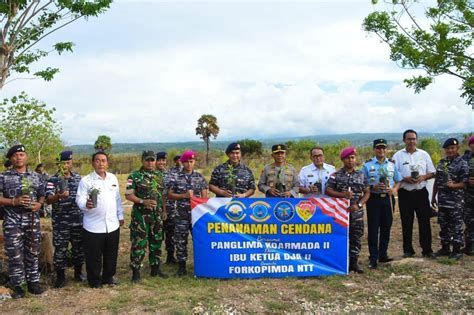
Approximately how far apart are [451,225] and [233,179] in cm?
339

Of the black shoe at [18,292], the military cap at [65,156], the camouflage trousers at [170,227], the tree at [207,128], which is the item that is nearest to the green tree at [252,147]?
the tree at [207,128]

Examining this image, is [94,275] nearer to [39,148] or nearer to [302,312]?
[302,312]

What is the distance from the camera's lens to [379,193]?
600 cm

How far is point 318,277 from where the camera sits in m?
5.80

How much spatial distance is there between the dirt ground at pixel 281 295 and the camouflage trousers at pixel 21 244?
302 millimetres

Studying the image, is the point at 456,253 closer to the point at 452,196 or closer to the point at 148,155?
the point at 452,196

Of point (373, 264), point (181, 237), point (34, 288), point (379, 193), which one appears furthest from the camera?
point (373, 264)

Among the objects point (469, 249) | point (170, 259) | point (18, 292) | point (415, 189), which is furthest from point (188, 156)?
A: point (469, 249)

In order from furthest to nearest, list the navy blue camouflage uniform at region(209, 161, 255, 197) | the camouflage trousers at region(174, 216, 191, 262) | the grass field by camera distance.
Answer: the navy blue camouflage uniform at region(209, 161, 255, 197) → the camouflage trousers at region(174, 216, 191, 262) → the grass field

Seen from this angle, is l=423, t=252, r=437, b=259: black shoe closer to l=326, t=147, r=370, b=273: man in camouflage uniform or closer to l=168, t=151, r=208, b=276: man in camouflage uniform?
l=326, t=147, r=370, b=273: man in camouflage uniform

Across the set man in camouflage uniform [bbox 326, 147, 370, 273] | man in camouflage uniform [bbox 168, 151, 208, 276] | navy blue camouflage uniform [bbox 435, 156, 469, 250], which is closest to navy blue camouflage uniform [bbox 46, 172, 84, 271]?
man in camouflage uniform [bbox 168, 151, 208, 276]

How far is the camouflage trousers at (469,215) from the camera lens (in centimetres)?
642

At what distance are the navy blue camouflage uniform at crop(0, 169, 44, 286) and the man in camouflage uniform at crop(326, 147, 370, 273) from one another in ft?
12.9

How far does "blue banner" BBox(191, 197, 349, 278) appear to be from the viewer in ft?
18.8
